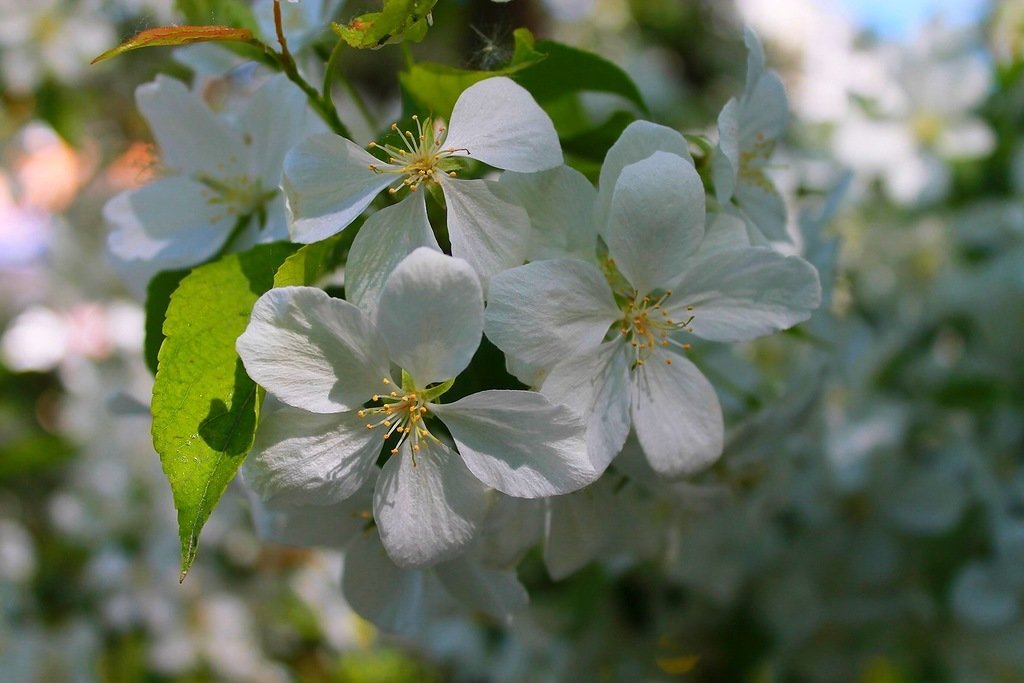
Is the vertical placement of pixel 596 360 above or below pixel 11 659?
above

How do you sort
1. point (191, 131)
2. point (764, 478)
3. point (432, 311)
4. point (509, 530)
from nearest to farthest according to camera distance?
point (432, 311) → point (509, 530) → point (191, 131) → point (764, 478)

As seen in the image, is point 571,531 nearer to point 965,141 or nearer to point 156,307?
point 156,307

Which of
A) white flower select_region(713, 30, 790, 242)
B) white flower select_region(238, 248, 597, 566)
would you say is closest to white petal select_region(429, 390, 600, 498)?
white flower select_region(238, 248, 597, 566)

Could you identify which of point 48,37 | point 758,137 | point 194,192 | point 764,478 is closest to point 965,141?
point 764,478

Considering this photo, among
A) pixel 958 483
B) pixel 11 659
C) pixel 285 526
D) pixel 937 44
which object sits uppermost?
pixel 937 44

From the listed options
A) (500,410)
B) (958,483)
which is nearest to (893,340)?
(958,483)

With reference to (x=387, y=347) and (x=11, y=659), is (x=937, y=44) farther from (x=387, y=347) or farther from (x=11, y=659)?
(x=11, y=659)

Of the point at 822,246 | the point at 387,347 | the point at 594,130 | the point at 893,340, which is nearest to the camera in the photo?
the point at 387,347
